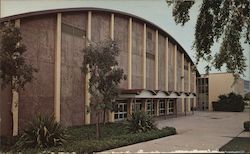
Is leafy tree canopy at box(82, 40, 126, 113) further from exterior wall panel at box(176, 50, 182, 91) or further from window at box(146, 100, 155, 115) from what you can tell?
exterior wall panel at box(176, 50, 182, 91)

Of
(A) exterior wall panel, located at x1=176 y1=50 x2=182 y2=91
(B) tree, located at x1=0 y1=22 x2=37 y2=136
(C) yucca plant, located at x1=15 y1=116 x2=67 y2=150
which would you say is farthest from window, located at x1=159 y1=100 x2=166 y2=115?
(B) tree, located at x1=0 y1=22 x2=37 y2=136

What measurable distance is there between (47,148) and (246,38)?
10.0 m

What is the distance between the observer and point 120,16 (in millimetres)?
29906

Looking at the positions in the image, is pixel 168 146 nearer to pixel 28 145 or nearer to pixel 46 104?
pixel 28 145

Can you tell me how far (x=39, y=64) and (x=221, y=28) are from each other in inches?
432

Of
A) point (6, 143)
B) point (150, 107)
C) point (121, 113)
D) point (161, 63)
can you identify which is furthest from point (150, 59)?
point (6, 143)

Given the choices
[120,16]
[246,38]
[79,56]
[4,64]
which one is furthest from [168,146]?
[120,16]

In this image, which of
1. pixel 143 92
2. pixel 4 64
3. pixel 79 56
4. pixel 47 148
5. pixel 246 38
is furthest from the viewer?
pixel 143 92

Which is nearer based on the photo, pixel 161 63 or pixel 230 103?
pixel 161 63

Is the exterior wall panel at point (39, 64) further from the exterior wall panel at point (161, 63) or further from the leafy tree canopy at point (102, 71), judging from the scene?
the exterior wall panel at point (161, 63)

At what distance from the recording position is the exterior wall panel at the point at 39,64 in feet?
63.3

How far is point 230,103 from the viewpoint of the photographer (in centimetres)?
5322

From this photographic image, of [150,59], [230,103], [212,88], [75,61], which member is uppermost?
[150,59]

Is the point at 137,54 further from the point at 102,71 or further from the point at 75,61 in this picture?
the point at 102,71
